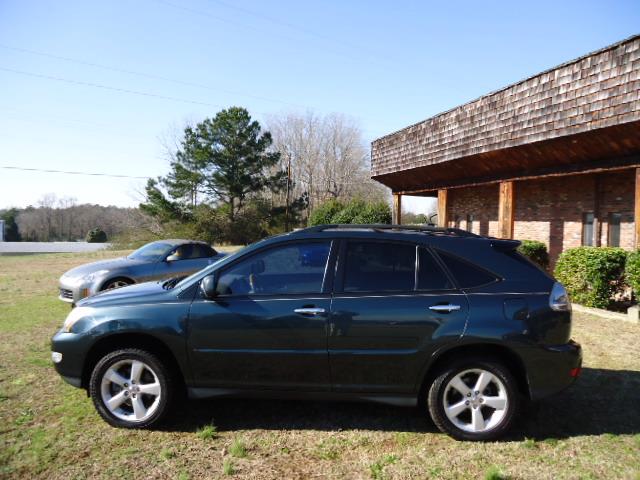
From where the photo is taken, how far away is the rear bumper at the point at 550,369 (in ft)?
11.2

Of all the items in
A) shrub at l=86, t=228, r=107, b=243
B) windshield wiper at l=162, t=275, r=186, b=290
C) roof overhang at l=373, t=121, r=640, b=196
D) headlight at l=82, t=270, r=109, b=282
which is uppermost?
roof overhang at l=373, t=121, r=640, b=196

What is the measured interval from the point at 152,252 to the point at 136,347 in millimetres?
5964

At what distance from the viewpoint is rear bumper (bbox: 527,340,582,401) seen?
341 centimetres

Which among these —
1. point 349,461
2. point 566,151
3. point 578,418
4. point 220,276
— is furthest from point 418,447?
point 566,151

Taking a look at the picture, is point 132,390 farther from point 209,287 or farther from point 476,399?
point 476,399

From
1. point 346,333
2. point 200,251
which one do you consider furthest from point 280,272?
point 200,251

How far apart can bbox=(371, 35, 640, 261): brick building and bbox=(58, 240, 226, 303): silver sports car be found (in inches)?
334

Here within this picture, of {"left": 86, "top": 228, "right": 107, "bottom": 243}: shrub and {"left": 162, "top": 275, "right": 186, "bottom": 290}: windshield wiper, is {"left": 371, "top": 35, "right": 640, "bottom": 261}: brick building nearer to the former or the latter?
{"left": 162, "top": 275, "right": 186, "bottom": 290}: windshield wiper

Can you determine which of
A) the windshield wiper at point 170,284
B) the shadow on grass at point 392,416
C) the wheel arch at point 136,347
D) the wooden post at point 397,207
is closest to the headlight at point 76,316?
the wheel arch at point 136,347

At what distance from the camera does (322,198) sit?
181ft

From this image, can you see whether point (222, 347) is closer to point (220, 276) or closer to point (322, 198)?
point (220, 276)

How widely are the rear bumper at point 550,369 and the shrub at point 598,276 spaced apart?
20.2 ft

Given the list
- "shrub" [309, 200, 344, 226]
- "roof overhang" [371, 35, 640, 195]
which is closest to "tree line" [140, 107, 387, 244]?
"shrub" [309, 200, 344, 226]

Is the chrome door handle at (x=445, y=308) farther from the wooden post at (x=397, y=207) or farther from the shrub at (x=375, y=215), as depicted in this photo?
the shrub at (x=375, y=215)
